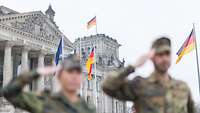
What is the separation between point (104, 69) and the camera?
63.3 metres

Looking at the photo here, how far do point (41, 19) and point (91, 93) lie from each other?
1584cm

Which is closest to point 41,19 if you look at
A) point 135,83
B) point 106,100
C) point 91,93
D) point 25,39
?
point 25,39

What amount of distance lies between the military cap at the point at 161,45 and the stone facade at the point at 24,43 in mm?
37329

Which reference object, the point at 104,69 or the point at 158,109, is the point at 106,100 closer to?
the point at 104,69

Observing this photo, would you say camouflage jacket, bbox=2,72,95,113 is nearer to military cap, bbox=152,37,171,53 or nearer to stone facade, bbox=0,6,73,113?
military cap, bbox=152,37,171,53

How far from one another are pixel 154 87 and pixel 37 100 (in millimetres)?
1242

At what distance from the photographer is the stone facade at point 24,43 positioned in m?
42.0

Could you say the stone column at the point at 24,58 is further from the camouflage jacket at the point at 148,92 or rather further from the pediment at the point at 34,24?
the camouflage jacket at the point at 148,92

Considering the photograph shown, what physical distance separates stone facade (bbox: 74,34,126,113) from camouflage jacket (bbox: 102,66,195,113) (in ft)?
165

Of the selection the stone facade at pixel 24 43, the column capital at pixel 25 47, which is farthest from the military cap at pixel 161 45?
the column capital at pixel 25 47

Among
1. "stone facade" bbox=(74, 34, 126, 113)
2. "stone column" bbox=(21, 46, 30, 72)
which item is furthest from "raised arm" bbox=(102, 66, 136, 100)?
"stone facade" bbox=(74, 34, 126, 113)

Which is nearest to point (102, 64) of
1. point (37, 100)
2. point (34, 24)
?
Result: point (34, 24)

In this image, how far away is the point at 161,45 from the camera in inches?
160

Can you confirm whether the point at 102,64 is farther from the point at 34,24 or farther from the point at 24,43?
the point at 24,43
